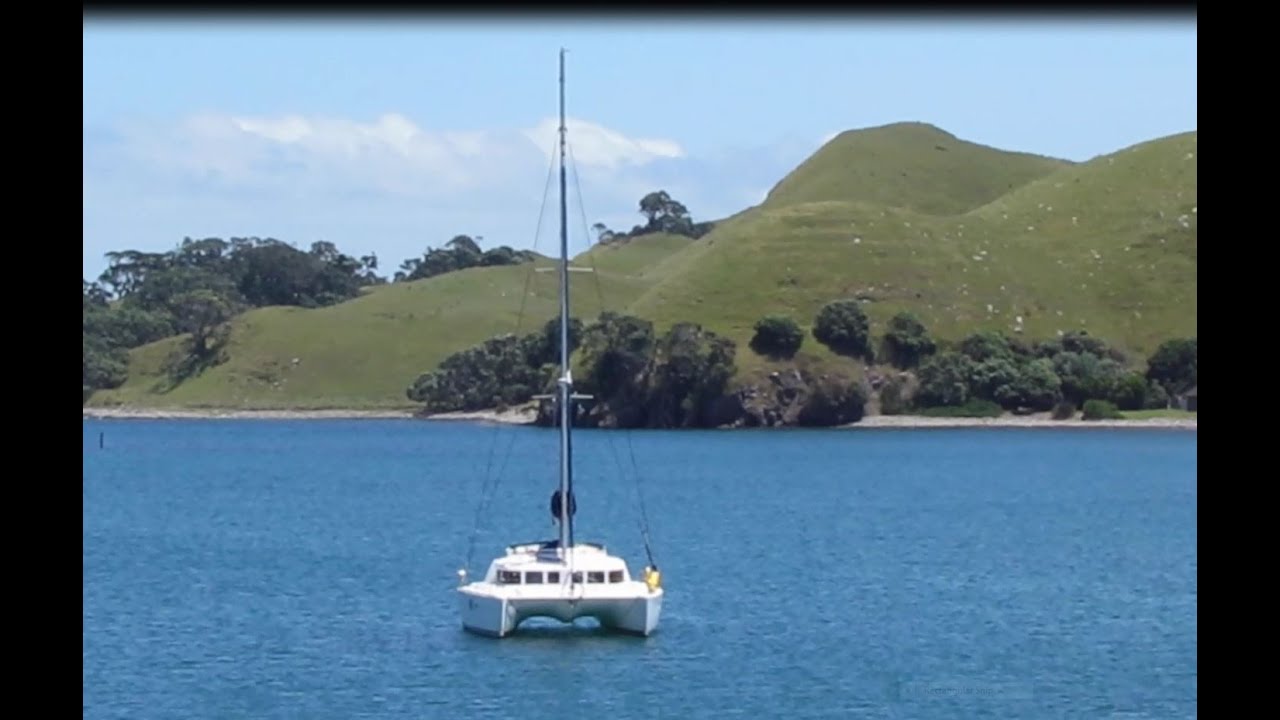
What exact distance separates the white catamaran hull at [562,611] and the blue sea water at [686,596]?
450 mm

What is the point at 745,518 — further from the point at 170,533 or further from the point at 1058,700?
the point at 1058,700

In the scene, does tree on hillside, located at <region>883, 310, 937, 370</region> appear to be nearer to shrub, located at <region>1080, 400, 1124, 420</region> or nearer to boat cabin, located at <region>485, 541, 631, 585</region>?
shrub, located at <region>1080, 400, 1124, 420</region>

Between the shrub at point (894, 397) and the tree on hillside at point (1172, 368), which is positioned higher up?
the tree on hillside at point (1172, 368)

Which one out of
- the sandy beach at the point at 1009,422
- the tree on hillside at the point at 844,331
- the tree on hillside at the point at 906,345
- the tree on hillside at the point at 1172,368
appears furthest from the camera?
the tree on hillside at the point at 906,345

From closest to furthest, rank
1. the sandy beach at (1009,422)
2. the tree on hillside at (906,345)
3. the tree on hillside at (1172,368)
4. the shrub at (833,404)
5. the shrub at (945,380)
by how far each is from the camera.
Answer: the sandy beach at (1009,422)
the tree on hillside at (1172,368)
the shrub at (945,380)
the shrub at (833,404)
the tree on hillside at (906,345)

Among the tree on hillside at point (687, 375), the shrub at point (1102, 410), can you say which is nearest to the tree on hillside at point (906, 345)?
the tree on hillside at point (687, 375)

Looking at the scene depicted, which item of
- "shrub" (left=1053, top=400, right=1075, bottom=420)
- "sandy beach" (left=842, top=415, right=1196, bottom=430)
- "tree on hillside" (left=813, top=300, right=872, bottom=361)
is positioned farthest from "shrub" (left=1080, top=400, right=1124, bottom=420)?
"tree on hillside" (left=813, top=300, right=872, bottom=361)

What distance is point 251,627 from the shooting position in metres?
47.9

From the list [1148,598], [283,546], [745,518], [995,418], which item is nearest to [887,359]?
[995,418]

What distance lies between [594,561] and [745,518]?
42.4m

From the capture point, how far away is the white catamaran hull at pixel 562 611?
42.3m

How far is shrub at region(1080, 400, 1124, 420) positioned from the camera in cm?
17700

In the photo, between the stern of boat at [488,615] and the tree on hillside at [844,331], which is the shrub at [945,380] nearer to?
the tree on hillside at [844,331]
